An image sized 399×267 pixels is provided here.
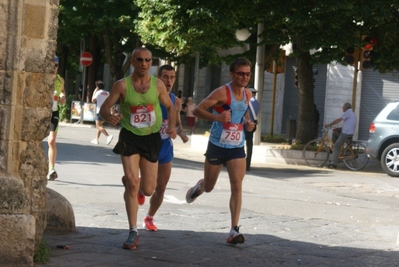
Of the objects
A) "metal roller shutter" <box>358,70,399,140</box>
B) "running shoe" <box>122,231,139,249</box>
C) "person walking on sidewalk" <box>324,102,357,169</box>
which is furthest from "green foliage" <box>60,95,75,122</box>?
"running shoe" <box>122,231,139,249</box>

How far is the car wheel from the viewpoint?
71.3ft

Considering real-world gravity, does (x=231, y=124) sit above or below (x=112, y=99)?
below

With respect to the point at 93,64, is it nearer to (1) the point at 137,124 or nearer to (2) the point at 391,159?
(2) the point at 391,159

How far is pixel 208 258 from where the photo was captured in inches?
324

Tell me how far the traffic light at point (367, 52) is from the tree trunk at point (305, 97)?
151cm

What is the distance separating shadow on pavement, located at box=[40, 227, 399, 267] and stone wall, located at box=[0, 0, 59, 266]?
463 mm

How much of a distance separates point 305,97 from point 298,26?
9.01 ft

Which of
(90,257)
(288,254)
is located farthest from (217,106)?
(90,257)

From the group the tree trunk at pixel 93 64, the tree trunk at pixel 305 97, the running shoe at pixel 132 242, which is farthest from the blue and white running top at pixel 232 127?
the tree trunk at pixel 93 64

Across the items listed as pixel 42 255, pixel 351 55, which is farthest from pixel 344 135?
pixel 42 255

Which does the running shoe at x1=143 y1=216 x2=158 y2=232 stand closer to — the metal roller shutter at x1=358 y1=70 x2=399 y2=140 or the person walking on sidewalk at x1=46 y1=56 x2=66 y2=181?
the person walking on sidewalk at x1=46 y1=56 x2=66 y2=181

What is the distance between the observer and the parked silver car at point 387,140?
2181 centimetres

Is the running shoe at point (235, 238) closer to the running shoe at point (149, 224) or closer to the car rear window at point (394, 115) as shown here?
the running shoe at point (149, 224)

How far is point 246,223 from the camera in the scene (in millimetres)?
11133
